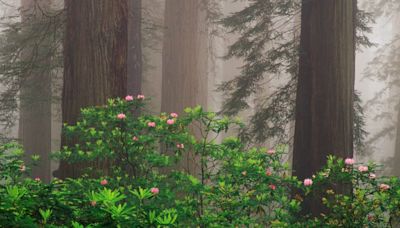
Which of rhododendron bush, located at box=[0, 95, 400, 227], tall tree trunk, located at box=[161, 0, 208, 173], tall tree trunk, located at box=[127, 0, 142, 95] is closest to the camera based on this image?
rhododendron bush, located at box=[0, 95, 400, 227]

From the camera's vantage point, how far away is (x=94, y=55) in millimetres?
6008

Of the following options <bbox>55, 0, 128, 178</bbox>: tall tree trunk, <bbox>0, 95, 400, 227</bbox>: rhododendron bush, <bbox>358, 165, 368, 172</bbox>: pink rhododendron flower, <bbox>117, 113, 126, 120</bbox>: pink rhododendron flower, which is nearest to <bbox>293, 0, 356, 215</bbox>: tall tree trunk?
<bbox>0, 95, 400, 227</bbox>: rhododendron bush

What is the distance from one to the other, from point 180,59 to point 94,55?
6.45 meters

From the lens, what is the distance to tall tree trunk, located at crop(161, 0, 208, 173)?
12.2 m

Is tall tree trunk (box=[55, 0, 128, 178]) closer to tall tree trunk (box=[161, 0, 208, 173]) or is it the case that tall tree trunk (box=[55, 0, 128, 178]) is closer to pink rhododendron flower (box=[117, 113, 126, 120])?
pink rhododendron flower (box=[117, 113, 126, 120])

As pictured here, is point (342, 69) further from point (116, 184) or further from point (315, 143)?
point (116, 184)

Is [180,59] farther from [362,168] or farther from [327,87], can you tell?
[362,168]

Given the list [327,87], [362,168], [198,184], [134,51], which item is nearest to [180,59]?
[134,51]

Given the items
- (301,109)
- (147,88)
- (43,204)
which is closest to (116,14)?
(301,109)

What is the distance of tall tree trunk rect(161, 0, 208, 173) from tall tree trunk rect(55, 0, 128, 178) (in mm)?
5968

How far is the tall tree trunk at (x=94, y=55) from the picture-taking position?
601 centimetres

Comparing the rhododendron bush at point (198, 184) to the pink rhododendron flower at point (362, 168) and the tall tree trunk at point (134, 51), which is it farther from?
the tall tree trunk at point (134, 51)

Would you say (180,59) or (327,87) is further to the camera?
(180,59)

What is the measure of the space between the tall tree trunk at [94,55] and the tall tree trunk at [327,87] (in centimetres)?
250
